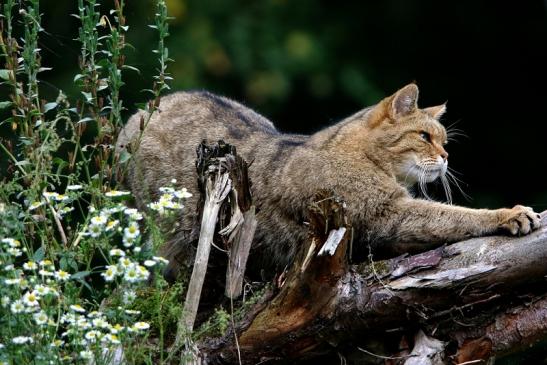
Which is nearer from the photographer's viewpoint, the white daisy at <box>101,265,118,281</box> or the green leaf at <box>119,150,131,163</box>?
the white daisy at <box>101,265,118,281</box>

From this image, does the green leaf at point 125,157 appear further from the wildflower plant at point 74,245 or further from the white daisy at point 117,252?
the white daisy at point 117,252

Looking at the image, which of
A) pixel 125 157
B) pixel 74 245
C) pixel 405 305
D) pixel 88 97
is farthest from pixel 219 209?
pixel 405 305

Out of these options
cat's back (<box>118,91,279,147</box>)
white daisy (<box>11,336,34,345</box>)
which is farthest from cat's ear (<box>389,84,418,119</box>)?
white daisy (<box>11,336,34,345</box>)

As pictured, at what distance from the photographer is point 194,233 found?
488cm

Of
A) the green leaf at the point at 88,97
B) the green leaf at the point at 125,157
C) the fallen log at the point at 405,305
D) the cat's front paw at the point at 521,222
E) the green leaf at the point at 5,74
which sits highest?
the green leaf at the point at 5,74

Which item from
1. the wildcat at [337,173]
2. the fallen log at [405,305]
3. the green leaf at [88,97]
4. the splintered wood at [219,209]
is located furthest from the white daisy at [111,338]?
the green leaf at [88,97]

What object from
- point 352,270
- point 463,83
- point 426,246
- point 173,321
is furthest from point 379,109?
point 463,83

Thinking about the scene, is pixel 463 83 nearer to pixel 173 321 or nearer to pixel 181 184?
pixel 181 184

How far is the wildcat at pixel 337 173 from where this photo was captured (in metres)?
5.19

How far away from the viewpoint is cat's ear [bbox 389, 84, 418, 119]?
5691 millimetres

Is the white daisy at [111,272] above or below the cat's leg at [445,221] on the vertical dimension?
above

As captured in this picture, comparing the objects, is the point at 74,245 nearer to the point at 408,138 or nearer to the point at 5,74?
the point at 5,74

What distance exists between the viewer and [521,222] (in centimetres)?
476

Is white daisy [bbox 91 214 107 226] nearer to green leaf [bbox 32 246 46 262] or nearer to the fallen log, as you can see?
green leaf [bbox 32 246 46 262]
